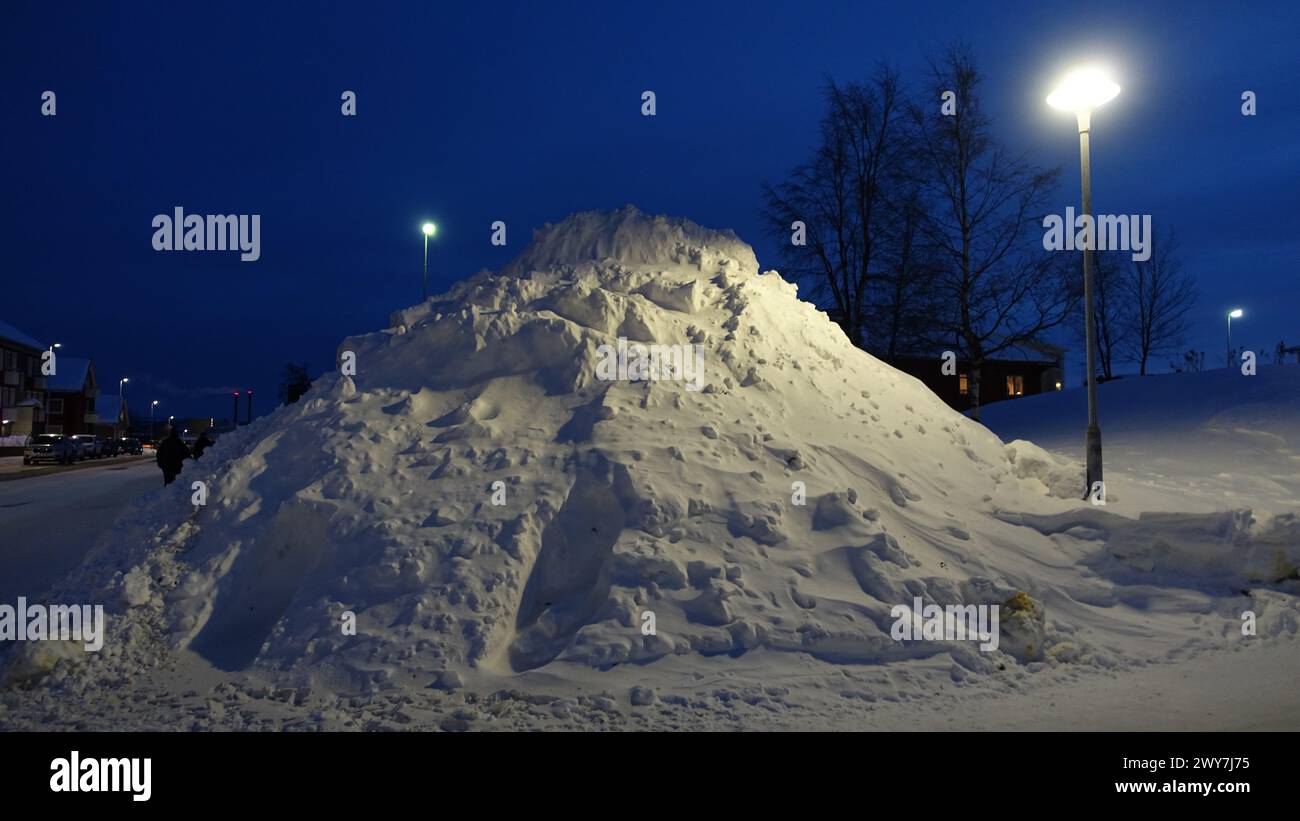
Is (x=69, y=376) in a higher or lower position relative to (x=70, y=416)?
higher

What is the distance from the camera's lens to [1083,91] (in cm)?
1103

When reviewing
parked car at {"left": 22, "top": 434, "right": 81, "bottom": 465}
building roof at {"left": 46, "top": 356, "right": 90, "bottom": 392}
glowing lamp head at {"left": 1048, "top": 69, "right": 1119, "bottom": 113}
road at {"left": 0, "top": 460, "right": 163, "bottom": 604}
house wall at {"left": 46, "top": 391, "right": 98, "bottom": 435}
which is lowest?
road at {"left": 0, "top": 460, "right": 163, "bottom": 604}

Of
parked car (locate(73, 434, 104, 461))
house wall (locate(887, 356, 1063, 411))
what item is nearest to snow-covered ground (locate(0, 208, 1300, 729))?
house wall (locate(887, 356, 1063, 411))

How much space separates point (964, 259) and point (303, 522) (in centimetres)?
1866

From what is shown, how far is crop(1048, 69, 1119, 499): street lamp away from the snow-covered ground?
0.74 metres

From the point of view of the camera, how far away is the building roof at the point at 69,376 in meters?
74.7

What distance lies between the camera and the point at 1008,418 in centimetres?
2608

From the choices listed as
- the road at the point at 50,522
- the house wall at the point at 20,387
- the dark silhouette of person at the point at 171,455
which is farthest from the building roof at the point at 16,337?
the dark silhouette of person at the point at 171,455

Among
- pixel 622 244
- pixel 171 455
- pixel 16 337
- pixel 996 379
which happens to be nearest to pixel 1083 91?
pixel 622 244

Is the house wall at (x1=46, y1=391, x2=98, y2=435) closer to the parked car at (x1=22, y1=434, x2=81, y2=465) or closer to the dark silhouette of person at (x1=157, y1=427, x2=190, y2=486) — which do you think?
the parked car at (x1=22, y1=434, x2=81, y2=465)

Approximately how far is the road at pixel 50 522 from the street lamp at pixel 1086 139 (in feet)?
44.2

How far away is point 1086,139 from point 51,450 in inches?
1923

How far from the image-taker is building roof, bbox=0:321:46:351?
63.5 meters

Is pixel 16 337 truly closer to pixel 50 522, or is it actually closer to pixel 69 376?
pixel 69 376
